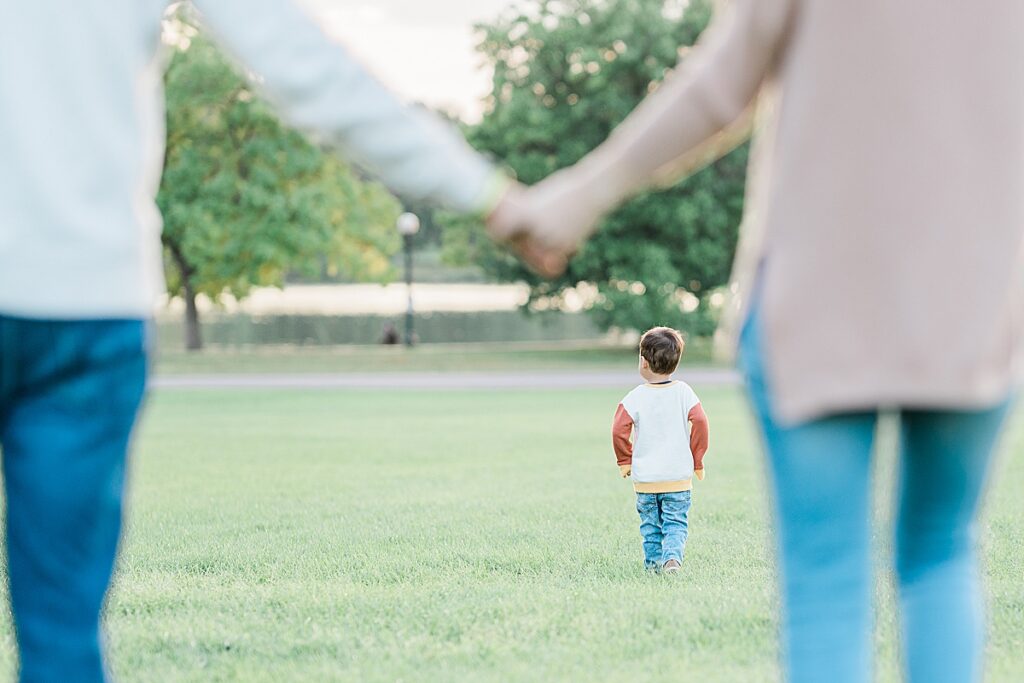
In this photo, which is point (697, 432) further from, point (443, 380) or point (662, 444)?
point (443, 380)

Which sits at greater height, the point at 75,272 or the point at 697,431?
the point at 75,272

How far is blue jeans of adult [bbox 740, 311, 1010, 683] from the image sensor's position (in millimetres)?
2037

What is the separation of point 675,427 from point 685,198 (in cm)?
2804

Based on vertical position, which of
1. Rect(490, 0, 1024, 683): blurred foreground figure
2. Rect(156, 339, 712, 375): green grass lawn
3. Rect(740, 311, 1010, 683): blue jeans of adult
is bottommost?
Rect(156, 339, 712, 375): green grass lawn

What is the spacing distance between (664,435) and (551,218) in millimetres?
3356

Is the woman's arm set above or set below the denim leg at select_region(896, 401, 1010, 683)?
above

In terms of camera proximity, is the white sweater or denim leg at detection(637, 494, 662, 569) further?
denim leg at detection(637, 494, 662, 569)

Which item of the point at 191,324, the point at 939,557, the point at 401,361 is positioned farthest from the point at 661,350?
the point at 191,324

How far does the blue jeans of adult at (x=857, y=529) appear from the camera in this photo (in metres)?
2.04

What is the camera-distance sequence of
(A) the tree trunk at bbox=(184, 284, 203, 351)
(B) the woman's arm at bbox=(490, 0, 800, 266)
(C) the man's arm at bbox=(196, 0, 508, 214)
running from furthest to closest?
(A) the tree trunk at bbox=(184, 284, 203, 351)
(C) the man's arm at bbox=(196, 0, 508, 214)
(B) the woman's arm at bbox=(490, 0, 800, 266)

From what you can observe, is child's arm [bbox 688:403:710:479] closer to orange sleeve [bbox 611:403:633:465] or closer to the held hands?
orange sleeve [bbox 611:403:633:465]

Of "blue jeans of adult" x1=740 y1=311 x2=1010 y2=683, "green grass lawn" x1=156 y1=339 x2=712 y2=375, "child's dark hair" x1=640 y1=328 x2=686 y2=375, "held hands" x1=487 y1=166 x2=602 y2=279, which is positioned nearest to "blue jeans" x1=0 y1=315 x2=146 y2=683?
"held hands" x1=487 y1=166 x2=602 y2=279

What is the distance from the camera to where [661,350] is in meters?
5.58

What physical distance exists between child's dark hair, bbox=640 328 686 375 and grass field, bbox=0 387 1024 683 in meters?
0.89
